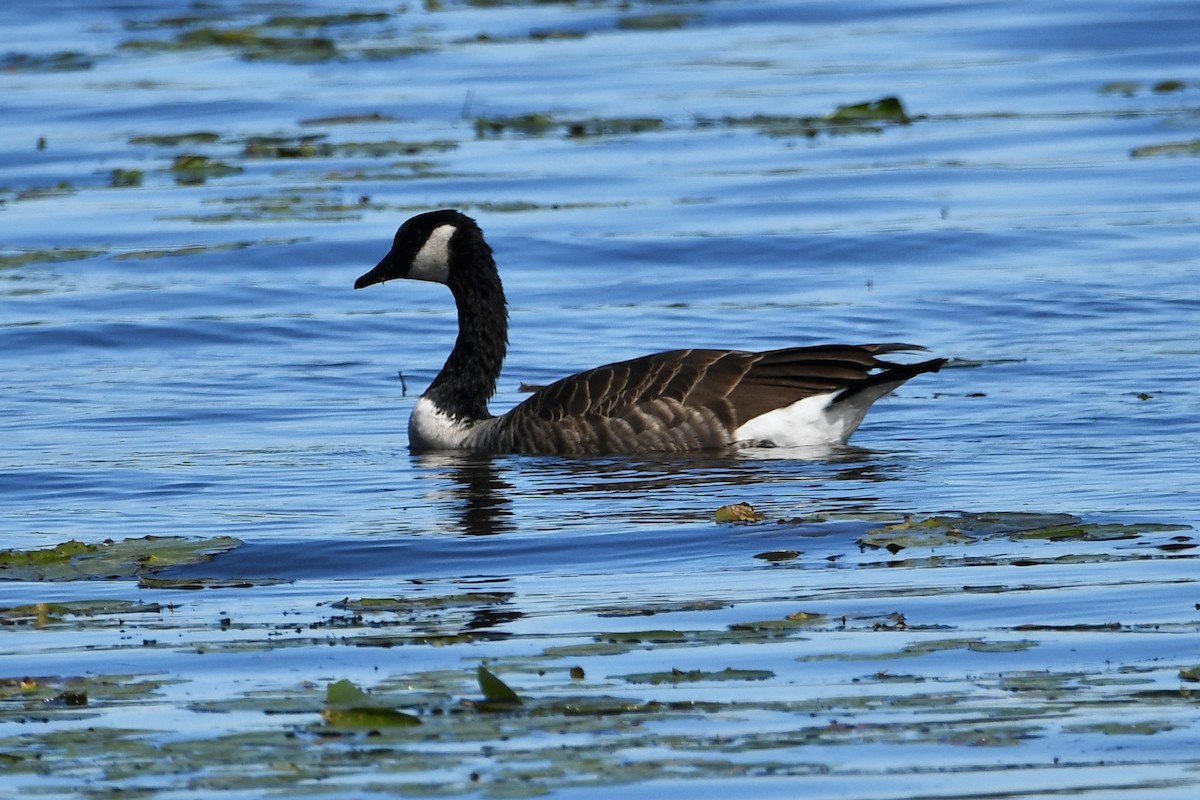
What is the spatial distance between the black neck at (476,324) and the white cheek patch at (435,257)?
0.15 feet

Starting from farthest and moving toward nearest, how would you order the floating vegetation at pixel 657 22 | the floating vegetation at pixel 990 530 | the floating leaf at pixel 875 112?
the floating vegetation at pixel 657 22, the floating leaf at pixel 875 112, the floating vegetation at pixel 990 530

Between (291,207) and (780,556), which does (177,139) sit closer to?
(291,207)

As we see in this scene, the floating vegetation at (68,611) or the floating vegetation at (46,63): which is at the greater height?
the floating vegetation at (46,63)

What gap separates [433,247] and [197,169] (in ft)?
32.9

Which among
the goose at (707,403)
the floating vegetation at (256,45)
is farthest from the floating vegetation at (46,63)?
the goose at (707,403)

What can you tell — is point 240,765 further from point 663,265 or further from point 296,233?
point 296,233

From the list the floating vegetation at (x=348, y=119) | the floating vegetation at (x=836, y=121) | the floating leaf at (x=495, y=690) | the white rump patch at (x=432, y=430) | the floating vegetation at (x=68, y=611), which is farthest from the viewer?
the floating vegetation at (x=348, y=119)

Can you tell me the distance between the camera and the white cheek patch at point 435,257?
13430mm

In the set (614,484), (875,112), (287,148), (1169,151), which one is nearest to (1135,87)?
(1169,151)

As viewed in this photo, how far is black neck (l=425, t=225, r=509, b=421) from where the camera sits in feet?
43.2

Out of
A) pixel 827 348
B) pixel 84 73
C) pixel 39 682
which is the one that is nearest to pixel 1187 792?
pixel 39 682

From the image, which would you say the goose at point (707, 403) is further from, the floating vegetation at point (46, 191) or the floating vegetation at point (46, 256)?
the floating vegetation at point (46, 191)

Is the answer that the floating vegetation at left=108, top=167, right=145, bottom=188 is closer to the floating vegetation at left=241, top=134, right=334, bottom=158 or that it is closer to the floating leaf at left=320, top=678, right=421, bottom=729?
the floating vegetation at left=241, top=134, right=334, bottom=158

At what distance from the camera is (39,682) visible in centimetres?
679
